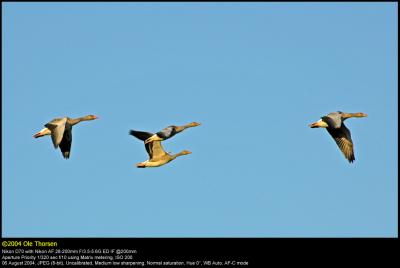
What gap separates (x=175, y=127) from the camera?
170 ft

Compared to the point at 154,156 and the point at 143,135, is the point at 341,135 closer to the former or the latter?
the point at 154,156

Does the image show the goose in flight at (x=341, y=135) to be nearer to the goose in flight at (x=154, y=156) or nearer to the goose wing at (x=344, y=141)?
the goose wing at (x=344, y=141)

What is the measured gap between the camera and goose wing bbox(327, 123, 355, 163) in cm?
5200

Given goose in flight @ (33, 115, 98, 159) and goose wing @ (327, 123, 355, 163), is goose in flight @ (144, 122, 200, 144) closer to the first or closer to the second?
goose in flight @ (33, 115, 98, 159)

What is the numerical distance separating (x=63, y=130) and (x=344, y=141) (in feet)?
42.1

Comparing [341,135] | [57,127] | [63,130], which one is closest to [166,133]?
[63,130]

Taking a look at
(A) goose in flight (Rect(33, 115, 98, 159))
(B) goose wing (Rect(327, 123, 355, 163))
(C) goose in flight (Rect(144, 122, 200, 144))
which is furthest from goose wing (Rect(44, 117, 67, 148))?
(B) goose wing (Rect(327, 123, 355, 163))

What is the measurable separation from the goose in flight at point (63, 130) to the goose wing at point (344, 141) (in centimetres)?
1179

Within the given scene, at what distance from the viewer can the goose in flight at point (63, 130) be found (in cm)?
5141

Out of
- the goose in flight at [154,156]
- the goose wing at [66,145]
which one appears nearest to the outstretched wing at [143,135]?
the goose in flight at [154,156]

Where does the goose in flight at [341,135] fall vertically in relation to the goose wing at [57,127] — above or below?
below

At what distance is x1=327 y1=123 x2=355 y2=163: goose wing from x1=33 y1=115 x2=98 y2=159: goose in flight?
1179 cm
